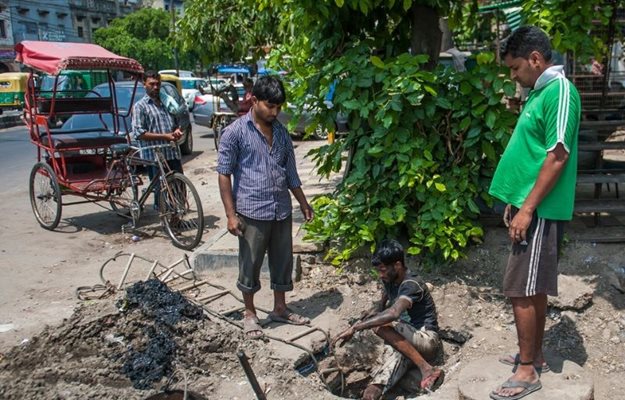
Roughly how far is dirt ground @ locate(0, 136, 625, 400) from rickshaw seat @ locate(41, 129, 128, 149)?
1.84 metres

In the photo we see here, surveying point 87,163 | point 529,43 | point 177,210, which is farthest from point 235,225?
point 87,163

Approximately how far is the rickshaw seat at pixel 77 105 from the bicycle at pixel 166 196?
1.05 m

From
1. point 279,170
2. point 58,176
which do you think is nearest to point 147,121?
point 58,176

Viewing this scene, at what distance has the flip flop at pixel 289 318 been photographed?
15.2 feet

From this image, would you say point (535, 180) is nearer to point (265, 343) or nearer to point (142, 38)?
point (265, 343)

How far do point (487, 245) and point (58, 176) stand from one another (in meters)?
4.99

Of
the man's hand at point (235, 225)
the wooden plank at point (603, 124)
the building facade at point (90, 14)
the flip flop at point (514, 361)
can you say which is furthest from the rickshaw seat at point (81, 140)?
the building facade at point (90, 14)

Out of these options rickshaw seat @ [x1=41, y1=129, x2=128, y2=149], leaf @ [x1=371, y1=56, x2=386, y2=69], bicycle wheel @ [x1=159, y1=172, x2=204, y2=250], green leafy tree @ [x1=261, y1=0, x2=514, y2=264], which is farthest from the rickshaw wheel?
leaf @ [x1=371, y1=56, x2=386, y2=69]

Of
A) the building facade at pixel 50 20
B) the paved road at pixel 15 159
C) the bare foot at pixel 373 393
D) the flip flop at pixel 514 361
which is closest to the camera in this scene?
the flip flop at pixel 514 361

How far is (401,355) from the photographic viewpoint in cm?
426

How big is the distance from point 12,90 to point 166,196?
21681 mm

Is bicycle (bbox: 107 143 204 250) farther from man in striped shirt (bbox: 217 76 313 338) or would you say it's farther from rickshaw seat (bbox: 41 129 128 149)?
man in striped shirt (bbox: 217 76 313 338)

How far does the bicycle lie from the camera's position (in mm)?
6590

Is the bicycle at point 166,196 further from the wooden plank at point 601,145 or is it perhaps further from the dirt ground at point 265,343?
the wooden plank at point 601,145
